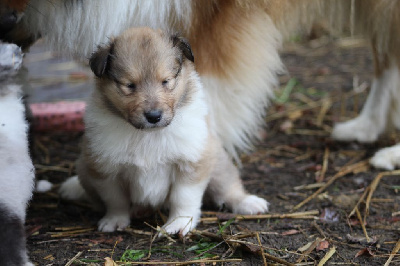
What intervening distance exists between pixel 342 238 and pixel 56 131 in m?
2.46

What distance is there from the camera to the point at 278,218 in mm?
2902

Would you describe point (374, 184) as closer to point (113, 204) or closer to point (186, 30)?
point (186, 30)

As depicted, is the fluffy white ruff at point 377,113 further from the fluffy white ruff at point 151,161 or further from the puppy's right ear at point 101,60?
the puppy's right ear at point 101,60

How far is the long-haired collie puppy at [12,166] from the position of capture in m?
2.05

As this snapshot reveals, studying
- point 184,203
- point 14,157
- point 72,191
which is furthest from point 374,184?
point 14,157

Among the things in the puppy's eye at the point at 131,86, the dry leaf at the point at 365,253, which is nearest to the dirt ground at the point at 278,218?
the dry leaf at the point at 365,253

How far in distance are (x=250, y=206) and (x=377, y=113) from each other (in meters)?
1.57

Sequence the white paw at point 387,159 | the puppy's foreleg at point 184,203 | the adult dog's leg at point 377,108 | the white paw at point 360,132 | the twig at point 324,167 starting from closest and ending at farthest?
the puppy's foreleg at point 184,203, the twig at point 324,167, the white paw at point 387,159, the adult dog's leg at point 377,108, the white paw at point 360,132

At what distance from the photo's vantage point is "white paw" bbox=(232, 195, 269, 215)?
2936 mm

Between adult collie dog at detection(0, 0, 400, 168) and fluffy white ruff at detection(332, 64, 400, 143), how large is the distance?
0.63 ft

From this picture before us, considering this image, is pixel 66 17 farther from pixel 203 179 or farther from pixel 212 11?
pixel 203 179

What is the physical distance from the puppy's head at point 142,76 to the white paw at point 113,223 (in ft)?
1.92

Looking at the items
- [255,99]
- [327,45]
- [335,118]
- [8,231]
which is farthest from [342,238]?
[327,45]

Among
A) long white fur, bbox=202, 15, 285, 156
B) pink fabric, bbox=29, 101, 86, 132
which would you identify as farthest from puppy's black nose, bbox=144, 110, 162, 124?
pink fabric, bbox=29, 101, 86, 132
